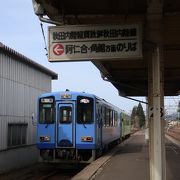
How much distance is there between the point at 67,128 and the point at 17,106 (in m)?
7.46

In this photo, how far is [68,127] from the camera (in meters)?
20.3

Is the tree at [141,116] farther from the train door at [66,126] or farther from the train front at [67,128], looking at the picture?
the train door at [66,126]

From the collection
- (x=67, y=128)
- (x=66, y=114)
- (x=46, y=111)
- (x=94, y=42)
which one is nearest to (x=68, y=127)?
(x=67, y=128)

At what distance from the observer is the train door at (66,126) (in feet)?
66.1

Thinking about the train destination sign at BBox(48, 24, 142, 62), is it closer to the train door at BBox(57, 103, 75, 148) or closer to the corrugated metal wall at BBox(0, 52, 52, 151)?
the train door at BBox(57, 103, 75, 148)

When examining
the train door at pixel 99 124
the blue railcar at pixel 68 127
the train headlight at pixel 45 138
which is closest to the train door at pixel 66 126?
the blue railcar at pixel 68 127

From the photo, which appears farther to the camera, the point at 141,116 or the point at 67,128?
the point at 141,116

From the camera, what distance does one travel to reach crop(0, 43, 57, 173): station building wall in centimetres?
2439

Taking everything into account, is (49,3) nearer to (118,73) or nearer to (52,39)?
(52,39)

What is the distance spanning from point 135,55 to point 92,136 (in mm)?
11204

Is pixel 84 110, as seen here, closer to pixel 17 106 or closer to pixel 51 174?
pixel 51 174

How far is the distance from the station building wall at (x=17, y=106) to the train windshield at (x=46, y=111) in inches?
155

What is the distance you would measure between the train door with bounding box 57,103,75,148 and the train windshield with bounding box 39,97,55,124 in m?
0.32

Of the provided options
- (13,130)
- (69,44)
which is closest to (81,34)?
(69,44)
